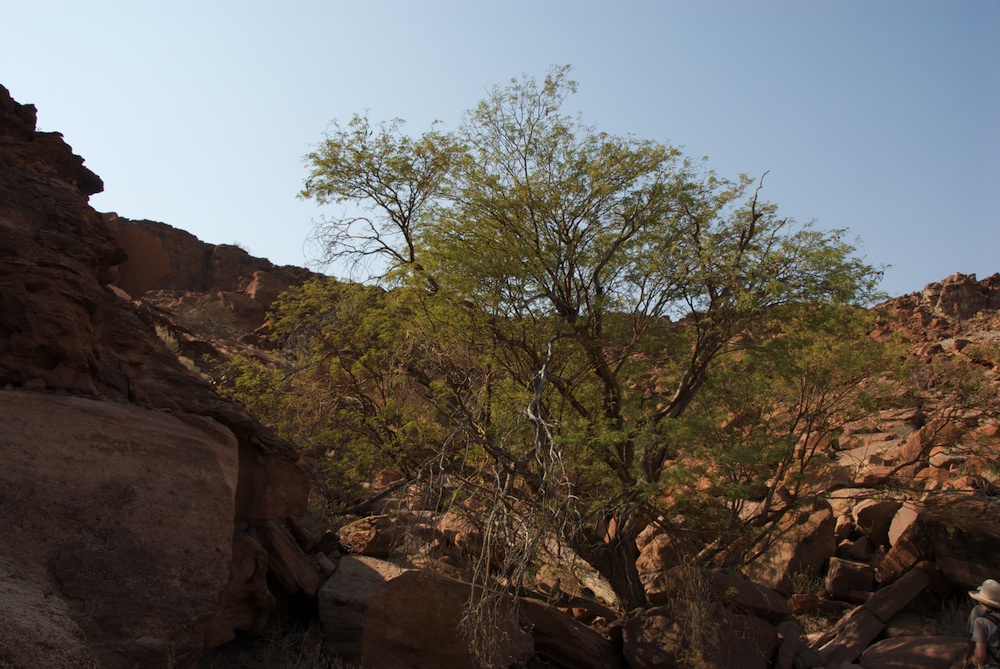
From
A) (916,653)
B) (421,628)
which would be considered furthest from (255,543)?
(916,653)

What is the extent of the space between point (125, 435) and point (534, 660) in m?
5.30

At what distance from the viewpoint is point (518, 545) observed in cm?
613

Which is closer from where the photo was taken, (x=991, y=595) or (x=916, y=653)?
(x=991, y=595)

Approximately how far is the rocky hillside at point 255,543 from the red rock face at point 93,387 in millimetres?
17

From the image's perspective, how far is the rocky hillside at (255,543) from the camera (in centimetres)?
523

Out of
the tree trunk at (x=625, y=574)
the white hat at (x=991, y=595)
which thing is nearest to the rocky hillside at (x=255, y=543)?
the tree trunk at (x=625, y=574)

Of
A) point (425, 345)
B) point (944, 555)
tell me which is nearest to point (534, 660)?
point (425, 345)

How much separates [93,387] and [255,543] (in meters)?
2.58

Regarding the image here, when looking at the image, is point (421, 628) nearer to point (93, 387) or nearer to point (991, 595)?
point (93, 387)

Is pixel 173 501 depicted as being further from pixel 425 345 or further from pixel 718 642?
pixel 718 642

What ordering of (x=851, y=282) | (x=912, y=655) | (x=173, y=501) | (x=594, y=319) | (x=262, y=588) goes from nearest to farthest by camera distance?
(x=173, y=501), (x=262, y=588), (x=912, y=655), (x=851, y=282), (x=594, y=319)

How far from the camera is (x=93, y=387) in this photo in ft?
20.4

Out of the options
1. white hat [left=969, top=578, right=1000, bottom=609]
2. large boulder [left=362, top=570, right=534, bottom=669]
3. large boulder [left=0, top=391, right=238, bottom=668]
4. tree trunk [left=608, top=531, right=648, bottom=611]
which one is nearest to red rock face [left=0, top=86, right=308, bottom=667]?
large boulder [left=0, top=391, right=238, bottom=668]

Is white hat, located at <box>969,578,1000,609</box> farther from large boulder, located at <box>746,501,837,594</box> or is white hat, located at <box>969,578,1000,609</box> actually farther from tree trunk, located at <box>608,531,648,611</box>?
large boulder, located at <box>746,501,837,594</box>
